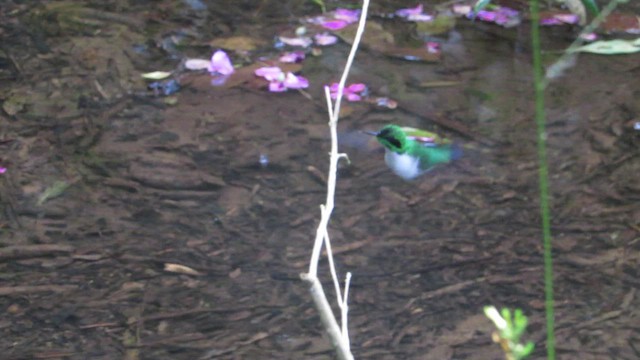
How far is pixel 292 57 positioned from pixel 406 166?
32.5 inches

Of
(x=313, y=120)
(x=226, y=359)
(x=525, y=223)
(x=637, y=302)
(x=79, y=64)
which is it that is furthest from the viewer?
(x=79, y=64)

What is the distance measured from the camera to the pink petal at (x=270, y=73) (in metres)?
3.18

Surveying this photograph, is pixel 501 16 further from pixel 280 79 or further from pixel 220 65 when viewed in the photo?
pixel 220 65

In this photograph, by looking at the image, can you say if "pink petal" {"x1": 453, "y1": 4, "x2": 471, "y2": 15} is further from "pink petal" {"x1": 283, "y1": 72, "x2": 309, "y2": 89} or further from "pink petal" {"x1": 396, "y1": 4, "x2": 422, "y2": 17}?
"pink petal" {"x1": 283, "y1": 72, "x2": 309, "y2": 89}

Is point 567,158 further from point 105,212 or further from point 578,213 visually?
point 105,212

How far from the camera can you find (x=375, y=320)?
7.18ft

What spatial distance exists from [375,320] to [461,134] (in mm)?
936

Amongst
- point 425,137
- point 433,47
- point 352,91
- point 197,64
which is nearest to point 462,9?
point 433,47

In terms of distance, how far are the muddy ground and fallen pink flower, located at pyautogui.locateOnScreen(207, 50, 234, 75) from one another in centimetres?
11

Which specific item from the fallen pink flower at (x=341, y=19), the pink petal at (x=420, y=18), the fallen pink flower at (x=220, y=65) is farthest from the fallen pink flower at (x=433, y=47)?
the fallen pink flower at (x=220, y=65)

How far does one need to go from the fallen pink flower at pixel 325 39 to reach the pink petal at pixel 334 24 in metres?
0.06

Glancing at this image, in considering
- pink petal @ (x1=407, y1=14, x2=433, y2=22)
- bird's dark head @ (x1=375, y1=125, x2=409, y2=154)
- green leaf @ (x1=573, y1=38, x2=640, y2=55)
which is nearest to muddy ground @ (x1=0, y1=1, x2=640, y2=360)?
bird's dark head @ (x1=375, y1=125, x2=409, y2=154)

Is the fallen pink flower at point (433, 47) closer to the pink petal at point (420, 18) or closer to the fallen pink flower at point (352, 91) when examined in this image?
the pink petal at point (420, 18)

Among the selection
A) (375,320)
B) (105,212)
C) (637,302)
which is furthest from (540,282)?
(105,212)
